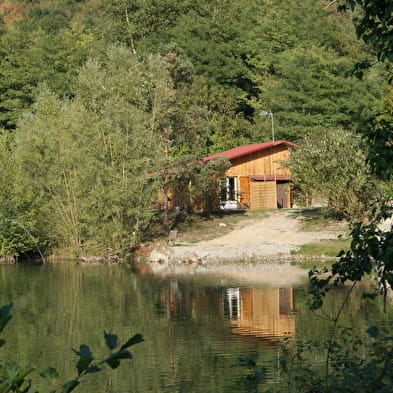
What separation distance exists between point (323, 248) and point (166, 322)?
13.2 meters

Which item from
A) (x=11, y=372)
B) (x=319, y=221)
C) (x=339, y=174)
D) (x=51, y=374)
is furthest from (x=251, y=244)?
(x=51, y=374)

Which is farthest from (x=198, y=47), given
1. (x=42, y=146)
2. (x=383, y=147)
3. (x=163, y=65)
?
(x=383, y=147)

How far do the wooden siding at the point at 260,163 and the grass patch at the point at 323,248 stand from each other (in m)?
14.6

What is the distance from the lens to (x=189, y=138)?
40594mm

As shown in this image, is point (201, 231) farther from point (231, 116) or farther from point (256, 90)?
point (256, 90)

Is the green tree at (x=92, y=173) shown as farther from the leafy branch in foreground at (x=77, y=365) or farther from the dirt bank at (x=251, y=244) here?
the leafy branch in foreground at (x=77, y=365)

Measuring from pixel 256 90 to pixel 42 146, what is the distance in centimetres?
3793

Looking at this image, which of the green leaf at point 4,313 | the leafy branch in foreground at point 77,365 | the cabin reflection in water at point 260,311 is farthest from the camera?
the cabin reflection in water at point 260,311

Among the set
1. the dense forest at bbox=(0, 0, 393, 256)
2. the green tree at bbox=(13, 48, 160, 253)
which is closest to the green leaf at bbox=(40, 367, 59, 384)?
the dense forest at bbox=(0, 0, 393, 256)

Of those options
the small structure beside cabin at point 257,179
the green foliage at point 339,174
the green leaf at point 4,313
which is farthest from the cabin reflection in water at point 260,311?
the small structure beside cabin at point 257,179

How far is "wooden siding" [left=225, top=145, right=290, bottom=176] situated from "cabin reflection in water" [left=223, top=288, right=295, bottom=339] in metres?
22.7

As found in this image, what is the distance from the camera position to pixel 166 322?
2009 cm

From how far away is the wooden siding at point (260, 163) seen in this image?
154 ft

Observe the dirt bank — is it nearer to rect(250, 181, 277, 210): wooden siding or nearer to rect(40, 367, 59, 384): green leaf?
rect(250, 181, 277, 210): wooden siding
